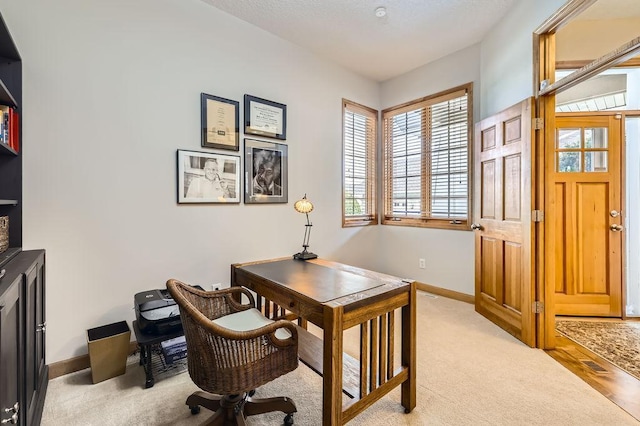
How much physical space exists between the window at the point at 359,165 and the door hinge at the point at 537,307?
2.15 m

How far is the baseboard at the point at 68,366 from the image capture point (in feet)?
6.59

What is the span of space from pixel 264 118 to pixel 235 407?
2.48 meters

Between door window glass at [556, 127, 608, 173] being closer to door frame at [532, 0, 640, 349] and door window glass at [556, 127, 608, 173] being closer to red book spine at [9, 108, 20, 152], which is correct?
door frame at [532, 0, 640, 349]

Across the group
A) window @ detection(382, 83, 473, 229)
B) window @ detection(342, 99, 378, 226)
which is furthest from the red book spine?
window @ detection(382, 83, 473, 229)

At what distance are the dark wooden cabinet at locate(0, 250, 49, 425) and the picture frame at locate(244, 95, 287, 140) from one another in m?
1.90

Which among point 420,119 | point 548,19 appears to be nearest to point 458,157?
point 420,119

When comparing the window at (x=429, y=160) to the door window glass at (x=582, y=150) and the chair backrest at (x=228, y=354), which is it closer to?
the door window glass at (x=582, y=150)

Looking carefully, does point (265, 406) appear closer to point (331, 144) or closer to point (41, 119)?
point (41, 119)

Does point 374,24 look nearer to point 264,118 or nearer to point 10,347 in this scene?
point 264,118

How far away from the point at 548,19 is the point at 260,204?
2905 mm

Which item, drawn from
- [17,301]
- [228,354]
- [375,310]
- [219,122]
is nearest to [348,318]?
[375,310]

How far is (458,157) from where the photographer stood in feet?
11.8

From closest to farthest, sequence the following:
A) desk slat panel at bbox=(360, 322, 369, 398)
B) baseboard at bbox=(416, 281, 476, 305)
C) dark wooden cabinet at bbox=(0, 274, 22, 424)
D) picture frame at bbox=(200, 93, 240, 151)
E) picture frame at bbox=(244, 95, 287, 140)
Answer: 1. dark wooden cabinet at bbox=(0, 274, 22, 424)
2. desk slat panel at bbox=(360, 322, 369, 398)
3. picture frame at bbox=(200, 93, 240, 151)
4. picture frame at bbox=(244, 95, 287, 140)
5. baseboard at bbox=(416, 281, 476, 305)

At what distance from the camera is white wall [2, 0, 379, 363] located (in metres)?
1.98
